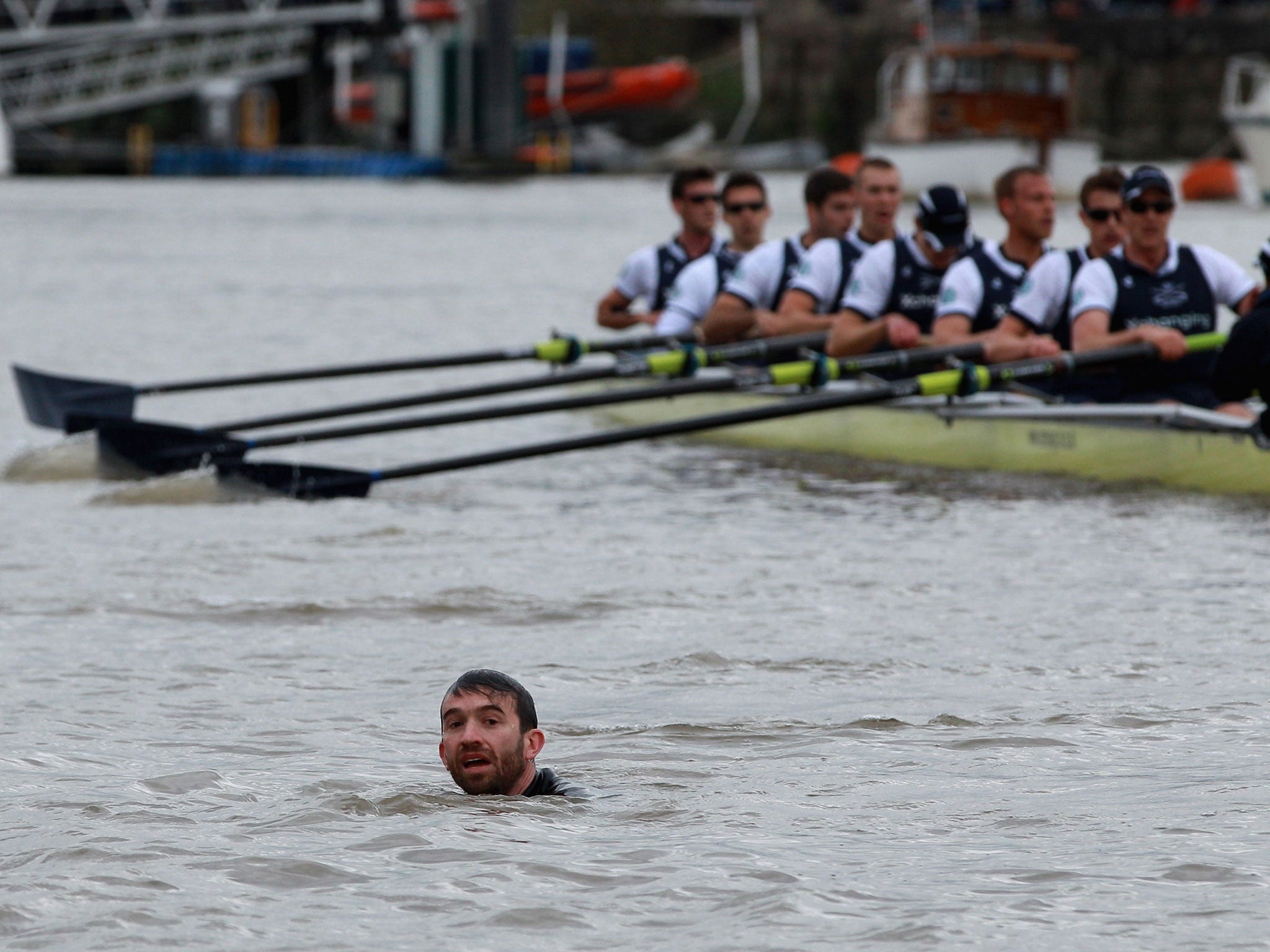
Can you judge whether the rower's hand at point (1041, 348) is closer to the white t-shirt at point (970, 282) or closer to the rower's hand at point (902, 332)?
the white t-shirt at point (970, 282)

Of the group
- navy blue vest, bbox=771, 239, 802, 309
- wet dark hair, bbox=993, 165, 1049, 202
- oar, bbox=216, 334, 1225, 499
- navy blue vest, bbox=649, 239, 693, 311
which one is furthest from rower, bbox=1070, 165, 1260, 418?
navy blue vest, bbox=649, 239, 693, 311

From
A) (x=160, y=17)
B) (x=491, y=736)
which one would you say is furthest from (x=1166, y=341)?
(x=160, y=17)

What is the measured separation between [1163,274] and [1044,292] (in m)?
0.64

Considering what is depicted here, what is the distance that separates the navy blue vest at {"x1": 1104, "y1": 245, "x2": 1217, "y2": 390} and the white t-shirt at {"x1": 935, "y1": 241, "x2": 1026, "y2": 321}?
0.85 m

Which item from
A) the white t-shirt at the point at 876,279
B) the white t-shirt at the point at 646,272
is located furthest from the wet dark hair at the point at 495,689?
the white t-shirt at the point at 646,272

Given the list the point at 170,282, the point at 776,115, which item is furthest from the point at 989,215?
the point at 776,115

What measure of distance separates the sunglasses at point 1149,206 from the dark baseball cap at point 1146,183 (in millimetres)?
27

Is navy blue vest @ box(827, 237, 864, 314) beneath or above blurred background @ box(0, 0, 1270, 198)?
beneath

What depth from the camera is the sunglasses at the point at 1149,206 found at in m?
9.75

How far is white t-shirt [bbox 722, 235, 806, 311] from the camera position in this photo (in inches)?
488

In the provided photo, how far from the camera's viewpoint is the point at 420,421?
417 inches

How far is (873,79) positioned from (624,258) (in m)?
32.0

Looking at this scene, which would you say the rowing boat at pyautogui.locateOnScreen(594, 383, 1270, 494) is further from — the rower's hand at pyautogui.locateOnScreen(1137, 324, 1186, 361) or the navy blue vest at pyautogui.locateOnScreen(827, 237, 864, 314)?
the navy blue vest at pyautogui.locateOnScreen(827, 237, 864, 314)

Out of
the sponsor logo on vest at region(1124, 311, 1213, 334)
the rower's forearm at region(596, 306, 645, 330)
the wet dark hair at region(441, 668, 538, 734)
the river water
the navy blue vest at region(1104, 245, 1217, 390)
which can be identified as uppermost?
the navy blue vest at region(1104, 245, 1217, 390)
